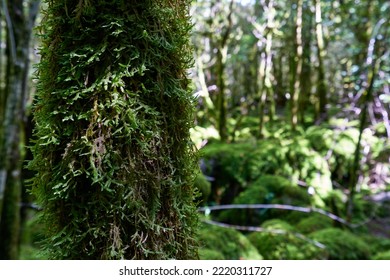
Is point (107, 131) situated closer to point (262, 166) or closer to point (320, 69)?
point (262, 166)

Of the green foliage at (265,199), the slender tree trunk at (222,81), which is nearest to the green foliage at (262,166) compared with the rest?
the green foliage at (265,199)

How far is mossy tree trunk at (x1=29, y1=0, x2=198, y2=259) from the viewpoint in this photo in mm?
1264

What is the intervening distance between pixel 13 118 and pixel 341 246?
4.55 m

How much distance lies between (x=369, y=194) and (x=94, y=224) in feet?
29.1

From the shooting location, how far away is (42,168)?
1.35 meters

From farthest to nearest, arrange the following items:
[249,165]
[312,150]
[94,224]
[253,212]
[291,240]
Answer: [312,150]
[249,165]
[253,212]
[291,240]
[94,224]

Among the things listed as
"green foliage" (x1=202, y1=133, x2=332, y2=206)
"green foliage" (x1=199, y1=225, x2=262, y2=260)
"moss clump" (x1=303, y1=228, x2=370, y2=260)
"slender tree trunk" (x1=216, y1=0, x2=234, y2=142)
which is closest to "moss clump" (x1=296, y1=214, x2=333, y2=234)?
"moss clump" (x1=303, y1=228, x2=370, y2=260)

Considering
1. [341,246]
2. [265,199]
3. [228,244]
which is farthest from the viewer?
[265,199]

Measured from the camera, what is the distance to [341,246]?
511 centimetres

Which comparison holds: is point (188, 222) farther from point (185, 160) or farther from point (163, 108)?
point (163, 108)

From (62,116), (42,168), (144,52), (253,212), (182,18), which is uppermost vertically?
(182,18)

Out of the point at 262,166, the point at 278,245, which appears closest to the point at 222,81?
the point at 262,166

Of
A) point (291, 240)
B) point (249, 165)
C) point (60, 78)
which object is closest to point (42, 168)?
point (60, 78)

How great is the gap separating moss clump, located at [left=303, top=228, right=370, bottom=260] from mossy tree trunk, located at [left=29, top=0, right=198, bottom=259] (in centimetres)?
404
